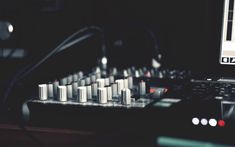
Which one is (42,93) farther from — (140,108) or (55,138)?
(140,108)

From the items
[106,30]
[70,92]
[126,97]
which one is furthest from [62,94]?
[106,30]

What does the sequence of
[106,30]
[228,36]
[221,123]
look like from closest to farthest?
1. [221,123]
2. [228,36]
3. [106,30]

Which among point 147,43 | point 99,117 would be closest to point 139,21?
point 147,43

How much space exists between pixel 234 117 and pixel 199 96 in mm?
119

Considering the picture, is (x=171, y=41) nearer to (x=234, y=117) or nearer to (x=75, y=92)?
(x=75, y=92)

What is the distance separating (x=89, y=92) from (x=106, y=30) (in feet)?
1.95

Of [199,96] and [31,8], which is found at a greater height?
[31,8]

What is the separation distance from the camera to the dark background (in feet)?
3.80

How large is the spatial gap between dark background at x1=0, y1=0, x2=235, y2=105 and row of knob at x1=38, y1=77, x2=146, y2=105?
0.30 meters

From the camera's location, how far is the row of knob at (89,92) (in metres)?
0.76

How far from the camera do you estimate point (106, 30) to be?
1363 millimetres

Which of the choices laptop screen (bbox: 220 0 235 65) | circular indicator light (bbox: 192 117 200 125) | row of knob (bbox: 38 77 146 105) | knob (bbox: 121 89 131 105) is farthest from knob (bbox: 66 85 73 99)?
laptop screen (bbox: 220 0 235 65)

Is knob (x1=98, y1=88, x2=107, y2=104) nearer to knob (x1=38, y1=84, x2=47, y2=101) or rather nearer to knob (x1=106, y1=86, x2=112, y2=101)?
knob (x1=106, y1=86, x2=112, y2=101)

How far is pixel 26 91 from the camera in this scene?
946 mm
